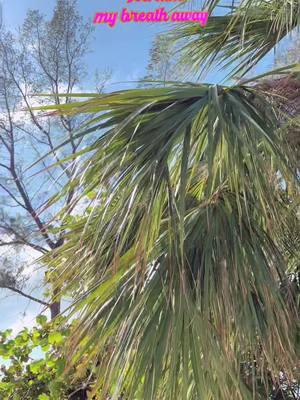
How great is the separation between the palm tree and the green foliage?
1.28m

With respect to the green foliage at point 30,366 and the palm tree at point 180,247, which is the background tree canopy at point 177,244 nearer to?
the palm tree at point 180,247

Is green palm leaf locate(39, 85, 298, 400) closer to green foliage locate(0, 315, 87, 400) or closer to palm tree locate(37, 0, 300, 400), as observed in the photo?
palm tree locate(37, 0, 300, 400)

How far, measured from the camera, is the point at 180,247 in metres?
1.35

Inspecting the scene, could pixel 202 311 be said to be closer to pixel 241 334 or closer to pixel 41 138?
pixel 241 334

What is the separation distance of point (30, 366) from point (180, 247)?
1858mm

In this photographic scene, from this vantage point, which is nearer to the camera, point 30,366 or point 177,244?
point 177,244

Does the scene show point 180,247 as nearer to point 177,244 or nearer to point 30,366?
point 177,244

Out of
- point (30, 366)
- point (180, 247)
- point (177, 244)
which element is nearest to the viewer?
point (180, 247)

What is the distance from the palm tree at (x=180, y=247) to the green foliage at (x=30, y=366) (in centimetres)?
128

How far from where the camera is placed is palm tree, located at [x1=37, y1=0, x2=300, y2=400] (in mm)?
1380

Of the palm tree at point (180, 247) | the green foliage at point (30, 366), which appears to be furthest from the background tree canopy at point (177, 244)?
the green foliage at point (30, 366)

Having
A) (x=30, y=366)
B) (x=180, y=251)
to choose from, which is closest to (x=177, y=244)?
(x=180, y=251)

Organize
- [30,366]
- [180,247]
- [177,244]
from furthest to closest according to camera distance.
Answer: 1. [30,366]
2. [177,244]
3. [180,247]

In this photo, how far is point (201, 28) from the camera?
105 inches
